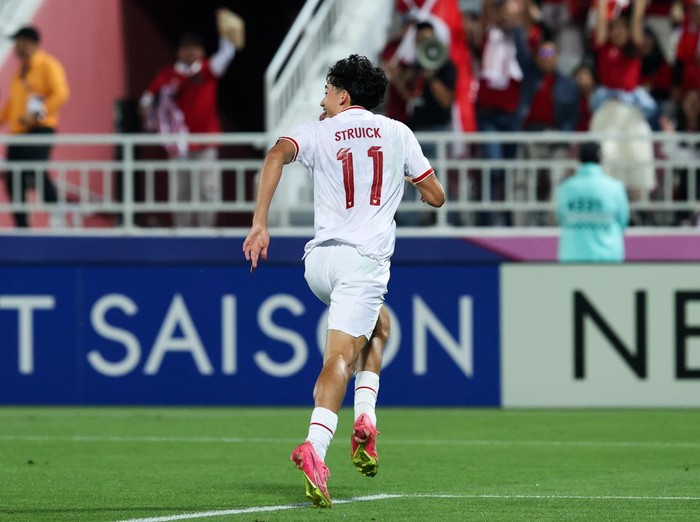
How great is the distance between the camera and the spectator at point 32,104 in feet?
58.8

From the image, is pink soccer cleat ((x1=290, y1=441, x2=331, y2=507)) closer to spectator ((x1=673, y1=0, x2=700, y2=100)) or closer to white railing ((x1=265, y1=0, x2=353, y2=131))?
white railing ((x1=265, y1=0, x2=353, y2=131))

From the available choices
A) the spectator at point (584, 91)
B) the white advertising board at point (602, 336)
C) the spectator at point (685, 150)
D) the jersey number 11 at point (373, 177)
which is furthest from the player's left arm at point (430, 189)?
the spectator at point (584, 91)

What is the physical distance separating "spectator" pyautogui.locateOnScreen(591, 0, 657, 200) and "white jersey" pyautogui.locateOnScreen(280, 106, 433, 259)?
9.20 m

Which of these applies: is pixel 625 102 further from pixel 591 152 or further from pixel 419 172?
pixel 419 172

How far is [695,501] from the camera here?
338 inches

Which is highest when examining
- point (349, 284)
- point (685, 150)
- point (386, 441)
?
point (685, 150)

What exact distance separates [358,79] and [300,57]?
11.1 meters

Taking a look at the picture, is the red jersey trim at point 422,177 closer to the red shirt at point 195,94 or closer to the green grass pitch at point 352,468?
the green grass pitch at point 352,468

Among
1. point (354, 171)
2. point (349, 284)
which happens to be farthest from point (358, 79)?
point (349, 284)

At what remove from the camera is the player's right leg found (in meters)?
8.55

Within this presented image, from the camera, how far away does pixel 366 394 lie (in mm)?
8852

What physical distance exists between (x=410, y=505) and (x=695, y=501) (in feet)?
4.59

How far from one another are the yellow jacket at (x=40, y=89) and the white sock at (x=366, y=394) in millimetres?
9686

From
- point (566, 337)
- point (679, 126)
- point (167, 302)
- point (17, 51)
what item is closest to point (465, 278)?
point (566, 337)
